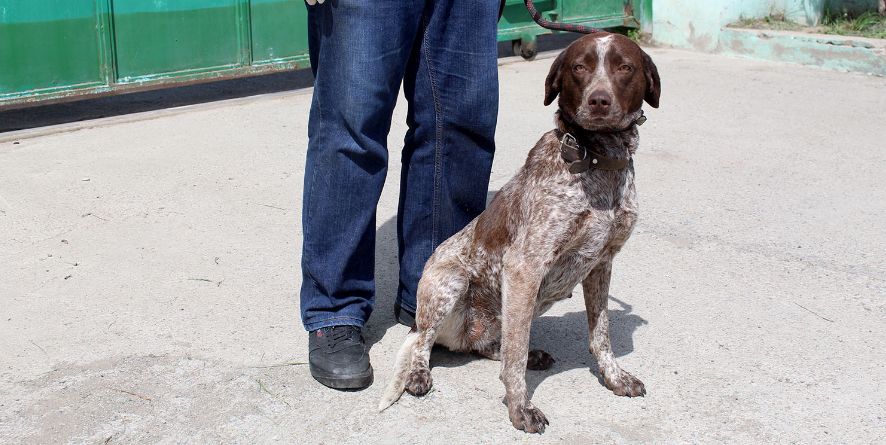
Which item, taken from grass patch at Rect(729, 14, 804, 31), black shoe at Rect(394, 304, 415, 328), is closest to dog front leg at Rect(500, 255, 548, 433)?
black shoe at Rect(394, 304, 415, 328)

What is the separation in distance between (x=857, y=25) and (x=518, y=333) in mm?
7026

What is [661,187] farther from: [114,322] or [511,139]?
[114,322]

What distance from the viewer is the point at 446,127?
141 inches

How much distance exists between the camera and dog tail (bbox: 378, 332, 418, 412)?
3.26 meters

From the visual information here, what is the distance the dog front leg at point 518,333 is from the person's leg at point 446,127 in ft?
1.96

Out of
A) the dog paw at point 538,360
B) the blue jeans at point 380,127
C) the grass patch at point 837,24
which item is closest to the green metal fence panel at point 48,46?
the blue jeans at point 380,127

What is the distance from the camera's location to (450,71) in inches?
139

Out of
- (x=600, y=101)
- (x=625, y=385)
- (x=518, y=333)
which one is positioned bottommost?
(x=625, y=385)

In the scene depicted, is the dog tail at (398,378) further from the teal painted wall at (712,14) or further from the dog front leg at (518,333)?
the teal painted wall at (712,14)

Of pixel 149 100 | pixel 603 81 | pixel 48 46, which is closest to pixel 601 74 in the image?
pixel 603 81

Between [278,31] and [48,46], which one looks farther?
[278,31]

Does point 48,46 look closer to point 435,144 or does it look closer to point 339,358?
point 435,144

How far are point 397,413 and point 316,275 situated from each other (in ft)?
1.89

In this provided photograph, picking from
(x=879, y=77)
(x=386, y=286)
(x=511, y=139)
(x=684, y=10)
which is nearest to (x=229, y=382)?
(x=386, y=286)
